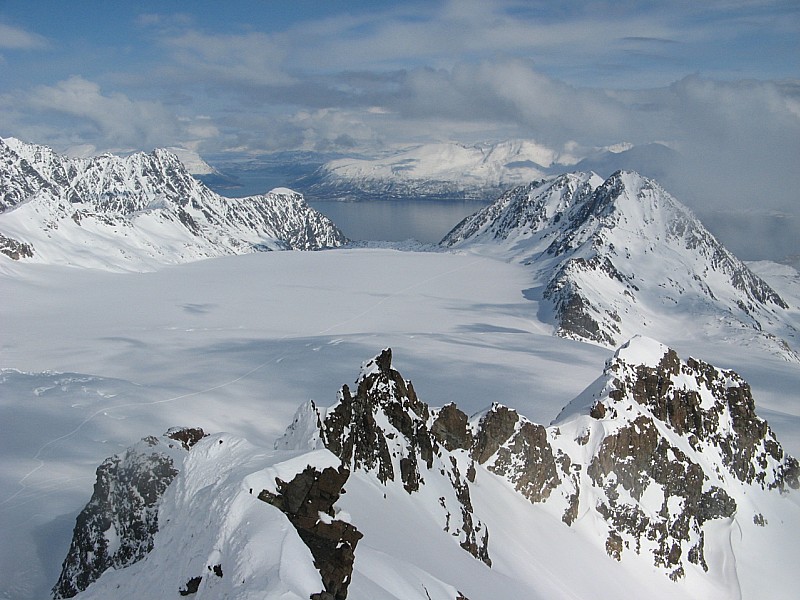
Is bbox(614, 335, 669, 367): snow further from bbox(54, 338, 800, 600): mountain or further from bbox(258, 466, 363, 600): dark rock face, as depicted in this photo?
bbox(258, 466, 363, 600): dark rock face

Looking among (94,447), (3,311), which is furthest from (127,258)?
(94,447)

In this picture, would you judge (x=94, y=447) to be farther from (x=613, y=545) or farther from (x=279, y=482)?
(x=613, y=545)

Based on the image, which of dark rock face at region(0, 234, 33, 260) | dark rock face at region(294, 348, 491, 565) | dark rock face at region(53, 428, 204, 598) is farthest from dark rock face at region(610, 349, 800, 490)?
dark rock face at region(0, 234, 33, 260)

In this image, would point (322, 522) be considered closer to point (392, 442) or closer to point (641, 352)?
point (392, 442)

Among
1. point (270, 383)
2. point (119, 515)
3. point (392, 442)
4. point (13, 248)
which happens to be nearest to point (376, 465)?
point (392, 442)

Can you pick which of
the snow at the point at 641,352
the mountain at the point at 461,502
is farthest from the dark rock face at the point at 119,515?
the snow at the point at 641,352
